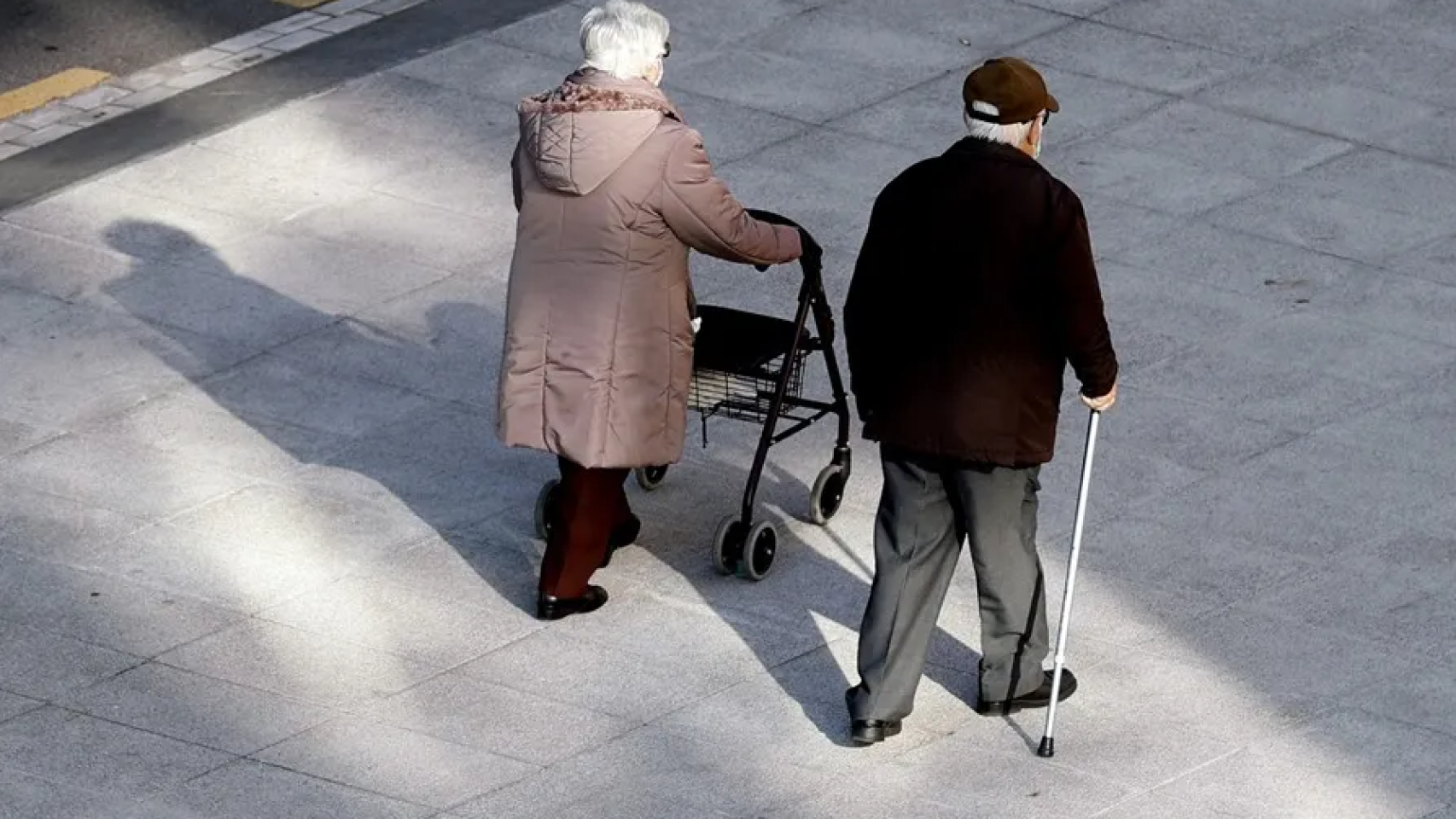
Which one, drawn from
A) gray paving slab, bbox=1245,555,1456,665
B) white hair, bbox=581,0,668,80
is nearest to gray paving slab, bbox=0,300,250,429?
white hair, bbox=581,0,668,80

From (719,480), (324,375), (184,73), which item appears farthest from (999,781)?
(184,73)

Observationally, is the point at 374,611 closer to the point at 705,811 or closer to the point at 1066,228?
the point at 705,811

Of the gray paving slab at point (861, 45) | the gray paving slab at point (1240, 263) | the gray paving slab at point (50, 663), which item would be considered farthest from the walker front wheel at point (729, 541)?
the gray paving slab at point (861, 45)

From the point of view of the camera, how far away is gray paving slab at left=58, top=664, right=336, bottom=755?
8062 millimetres

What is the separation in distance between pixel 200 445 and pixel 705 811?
2866mm

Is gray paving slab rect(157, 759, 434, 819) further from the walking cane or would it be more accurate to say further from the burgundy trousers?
the walking cane

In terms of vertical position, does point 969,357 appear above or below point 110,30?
above

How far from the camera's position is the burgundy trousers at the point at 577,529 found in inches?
338

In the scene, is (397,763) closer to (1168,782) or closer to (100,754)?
(100,754)

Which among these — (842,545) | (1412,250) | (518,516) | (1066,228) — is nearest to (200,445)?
(518,516)

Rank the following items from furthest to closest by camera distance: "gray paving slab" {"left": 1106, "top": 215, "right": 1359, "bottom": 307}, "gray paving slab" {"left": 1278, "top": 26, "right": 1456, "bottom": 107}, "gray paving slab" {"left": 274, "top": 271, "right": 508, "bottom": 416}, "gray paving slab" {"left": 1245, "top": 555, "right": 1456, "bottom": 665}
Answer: "gray paving slab" {"left": 1278, "top": 26, "right": 1456, "bottom": 107}, "gray paving slab" {"left": 1106, "top": 215, "right": 1359, "bottom": 307}, "gray paving slab" {"left": 274, "top": 271, "right": 508, "bottom": 416}, "gray paving slab" {"left": 1245, "top": 555, "right": 1456, "bottom": 665}

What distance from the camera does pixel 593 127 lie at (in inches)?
322

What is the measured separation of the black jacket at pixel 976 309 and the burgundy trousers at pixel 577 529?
1195 mm

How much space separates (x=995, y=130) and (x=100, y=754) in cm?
293
